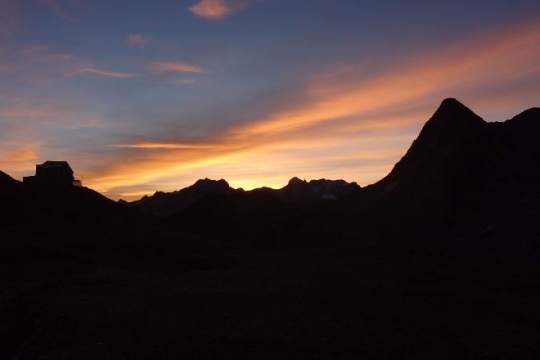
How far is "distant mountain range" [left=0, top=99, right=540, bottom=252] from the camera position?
48.5 m

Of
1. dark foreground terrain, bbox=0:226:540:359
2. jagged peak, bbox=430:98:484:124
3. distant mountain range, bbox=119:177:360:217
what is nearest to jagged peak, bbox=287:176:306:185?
distant mountain range, bbox=119:177:360:217

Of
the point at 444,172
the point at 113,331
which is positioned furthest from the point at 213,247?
the point at 444,172

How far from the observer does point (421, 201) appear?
58.2m

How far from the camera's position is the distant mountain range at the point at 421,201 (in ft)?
159

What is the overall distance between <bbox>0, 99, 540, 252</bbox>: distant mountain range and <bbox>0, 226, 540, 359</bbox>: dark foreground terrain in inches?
838

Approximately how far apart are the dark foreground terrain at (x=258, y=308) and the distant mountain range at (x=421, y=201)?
2128 centimetres

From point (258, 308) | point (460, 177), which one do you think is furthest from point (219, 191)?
point (258, 308)

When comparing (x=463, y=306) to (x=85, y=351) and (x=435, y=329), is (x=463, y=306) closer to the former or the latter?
(x=435, y=329)

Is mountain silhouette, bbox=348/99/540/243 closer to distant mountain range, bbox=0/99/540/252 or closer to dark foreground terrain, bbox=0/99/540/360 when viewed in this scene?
distant mountain range, bbox=0/99/540/252

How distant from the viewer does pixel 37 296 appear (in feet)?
53.4

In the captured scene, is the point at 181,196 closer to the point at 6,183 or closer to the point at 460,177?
the point at 6,183

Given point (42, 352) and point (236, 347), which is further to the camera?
point (236, 347)

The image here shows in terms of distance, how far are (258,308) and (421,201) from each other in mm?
46099

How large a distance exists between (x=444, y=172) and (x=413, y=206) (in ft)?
21.0
